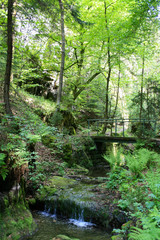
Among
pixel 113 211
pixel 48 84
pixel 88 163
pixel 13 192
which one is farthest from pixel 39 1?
pixel 48 84

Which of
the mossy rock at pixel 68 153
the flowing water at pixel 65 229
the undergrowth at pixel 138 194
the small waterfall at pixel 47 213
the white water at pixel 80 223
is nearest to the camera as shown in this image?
the undergrowth at pixel 138 194

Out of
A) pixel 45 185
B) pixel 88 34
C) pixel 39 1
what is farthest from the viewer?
pixel 88 34

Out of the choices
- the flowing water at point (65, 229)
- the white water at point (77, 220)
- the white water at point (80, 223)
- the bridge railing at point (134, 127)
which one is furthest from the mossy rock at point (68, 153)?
the white water at point (80, 223)

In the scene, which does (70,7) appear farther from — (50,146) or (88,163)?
(88,163)

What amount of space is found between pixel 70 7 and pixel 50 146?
6858mm

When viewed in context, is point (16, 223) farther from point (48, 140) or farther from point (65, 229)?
point (48, 140)

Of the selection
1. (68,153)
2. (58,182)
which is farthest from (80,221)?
(68,153)

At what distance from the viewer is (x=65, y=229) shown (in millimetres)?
4738

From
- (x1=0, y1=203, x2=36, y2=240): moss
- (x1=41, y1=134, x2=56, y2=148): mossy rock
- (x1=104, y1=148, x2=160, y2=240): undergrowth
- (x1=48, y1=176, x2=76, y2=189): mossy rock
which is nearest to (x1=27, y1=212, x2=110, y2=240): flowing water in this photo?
(x1=0, y1=203, x2=36, y2=240): moss

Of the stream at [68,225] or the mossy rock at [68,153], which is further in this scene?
the mossy rock at [68,153]

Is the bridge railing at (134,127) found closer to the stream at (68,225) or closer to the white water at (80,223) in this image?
the stream at (68,225)

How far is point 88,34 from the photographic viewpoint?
518 inches

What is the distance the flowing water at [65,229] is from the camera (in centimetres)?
434

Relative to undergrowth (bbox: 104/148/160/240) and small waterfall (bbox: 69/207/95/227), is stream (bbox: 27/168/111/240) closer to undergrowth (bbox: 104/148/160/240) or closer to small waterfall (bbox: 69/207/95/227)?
small waterfall (bbox: 69/207/95/227)
